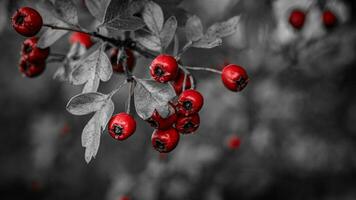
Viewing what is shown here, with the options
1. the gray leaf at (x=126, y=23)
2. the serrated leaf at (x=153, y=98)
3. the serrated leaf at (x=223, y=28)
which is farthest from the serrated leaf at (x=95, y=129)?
the serrated leaf at (x=223, y=28)

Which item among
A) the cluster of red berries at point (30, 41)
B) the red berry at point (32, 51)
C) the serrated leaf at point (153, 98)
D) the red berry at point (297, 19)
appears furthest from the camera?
the red berry at point (297, 19)

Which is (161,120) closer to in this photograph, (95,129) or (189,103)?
(189,103)

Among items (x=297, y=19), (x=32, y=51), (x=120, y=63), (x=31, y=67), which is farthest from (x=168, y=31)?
(x=297, y=19)

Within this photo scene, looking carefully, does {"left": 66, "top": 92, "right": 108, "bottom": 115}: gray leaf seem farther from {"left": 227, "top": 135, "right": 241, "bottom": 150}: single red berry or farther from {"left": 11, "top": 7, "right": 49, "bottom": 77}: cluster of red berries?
{"left": 227, "top": 135, "right": 241, "bottom": 150}: single red berry

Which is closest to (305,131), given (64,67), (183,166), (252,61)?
(252,61)

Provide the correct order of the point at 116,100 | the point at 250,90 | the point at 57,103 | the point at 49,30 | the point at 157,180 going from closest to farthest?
the point at 49,30
the point at 157,180
the point at 250,90
the point at 116,100
the point at 57,103

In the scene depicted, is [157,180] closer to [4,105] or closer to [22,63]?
[22,63]

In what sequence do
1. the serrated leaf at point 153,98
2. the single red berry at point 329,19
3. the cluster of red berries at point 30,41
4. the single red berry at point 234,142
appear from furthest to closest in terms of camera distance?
the single red berry at point 234,142, the single red berry at point 329,19, the cluster of red berries at point 30,41, the serrated leaf at point 153,98

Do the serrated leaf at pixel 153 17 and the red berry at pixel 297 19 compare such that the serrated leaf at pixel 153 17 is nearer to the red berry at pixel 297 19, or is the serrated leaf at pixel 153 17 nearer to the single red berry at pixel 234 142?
the red berry at pixel 297 19
